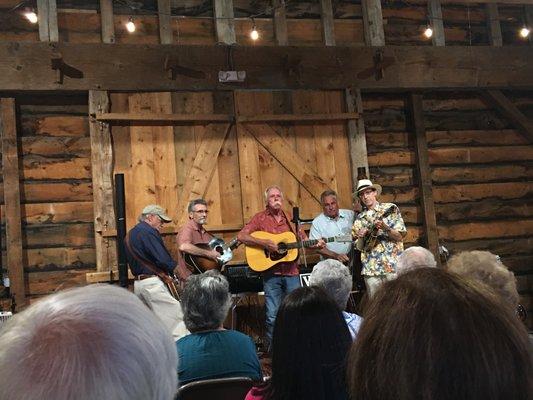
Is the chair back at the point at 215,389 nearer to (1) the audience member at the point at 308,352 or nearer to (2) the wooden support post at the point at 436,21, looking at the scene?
(1) the audience member at the point at 308,352

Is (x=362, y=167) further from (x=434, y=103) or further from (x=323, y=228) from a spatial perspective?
(x=434, y=103)

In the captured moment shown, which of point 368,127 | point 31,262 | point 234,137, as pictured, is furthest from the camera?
point 368,127

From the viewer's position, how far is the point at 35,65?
5965 mm

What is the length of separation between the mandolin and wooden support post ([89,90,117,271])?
9.07ft

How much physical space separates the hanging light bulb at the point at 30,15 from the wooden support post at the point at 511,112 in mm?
5904

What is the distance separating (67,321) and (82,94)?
19.1 ft

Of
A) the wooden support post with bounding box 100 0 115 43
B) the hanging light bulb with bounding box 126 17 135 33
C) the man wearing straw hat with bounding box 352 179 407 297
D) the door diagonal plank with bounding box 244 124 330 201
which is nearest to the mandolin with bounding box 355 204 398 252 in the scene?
the man wearing straw hat with bounding box 352 179 407 297

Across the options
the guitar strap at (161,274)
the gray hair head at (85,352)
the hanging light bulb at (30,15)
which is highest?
the hanging light bulb at (30,15)

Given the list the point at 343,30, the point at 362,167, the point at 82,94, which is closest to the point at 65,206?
the point at 82,94

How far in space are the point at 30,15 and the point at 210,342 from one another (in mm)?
5086

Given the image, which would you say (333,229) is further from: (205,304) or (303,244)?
(205,304)

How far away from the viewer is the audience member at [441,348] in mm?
809

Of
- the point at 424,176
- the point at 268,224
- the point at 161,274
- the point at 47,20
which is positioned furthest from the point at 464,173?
the point at 47,20

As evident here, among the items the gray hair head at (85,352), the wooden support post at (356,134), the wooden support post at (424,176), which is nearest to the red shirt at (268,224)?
the wooden support post at (356,134)
